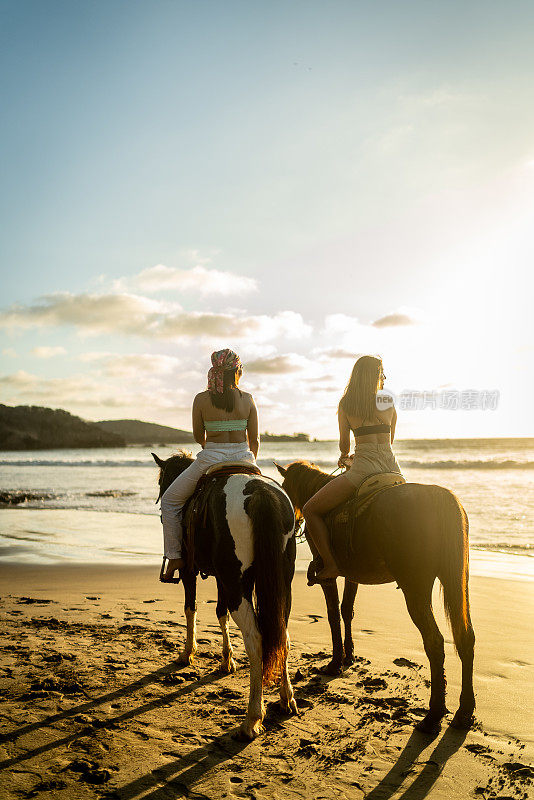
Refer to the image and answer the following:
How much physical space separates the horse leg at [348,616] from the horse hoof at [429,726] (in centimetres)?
137

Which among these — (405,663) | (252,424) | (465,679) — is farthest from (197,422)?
(405,663)

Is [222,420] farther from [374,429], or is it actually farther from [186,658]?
[186,658]

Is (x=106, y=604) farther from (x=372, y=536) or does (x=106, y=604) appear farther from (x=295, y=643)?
(x=372, y=536)

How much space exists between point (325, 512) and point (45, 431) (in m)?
108

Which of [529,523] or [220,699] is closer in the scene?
[220,699]

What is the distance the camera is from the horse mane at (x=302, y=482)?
571 cm

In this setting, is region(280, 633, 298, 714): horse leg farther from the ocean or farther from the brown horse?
the ocean

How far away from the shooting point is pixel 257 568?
4.00 metres

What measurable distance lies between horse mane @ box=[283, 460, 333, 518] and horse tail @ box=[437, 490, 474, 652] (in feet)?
6.02

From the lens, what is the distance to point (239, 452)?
4820 mm

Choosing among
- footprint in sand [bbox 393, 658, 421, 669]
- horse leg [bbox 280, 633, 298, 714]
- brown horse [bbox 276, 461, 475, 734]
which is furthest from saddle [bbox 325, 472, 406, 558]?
footprint in sand [bbox 393, 658, 421, 669]

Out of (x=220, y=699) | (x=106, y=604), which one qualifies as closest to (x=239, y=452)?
(x=220, y=699)

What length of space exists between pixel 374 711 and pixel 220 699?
3.97 feet

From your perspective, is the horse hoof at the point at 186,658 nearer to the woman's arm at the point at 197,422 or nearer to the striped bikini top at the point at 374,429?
the woman's arm at the point at 197,422
